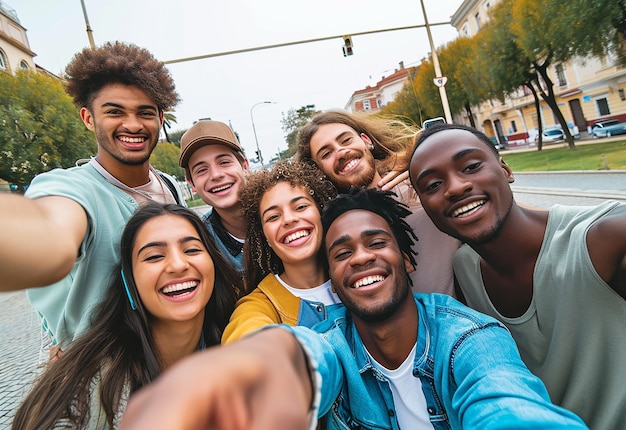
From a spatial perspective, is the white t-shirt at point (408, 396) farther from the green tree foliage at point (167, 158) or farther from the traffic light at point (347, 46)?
the green tree foliage at point (167, 158)

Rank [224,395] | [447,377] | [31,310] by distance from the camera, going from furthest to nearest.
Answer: [31,310]
[447,377]
[224,395]

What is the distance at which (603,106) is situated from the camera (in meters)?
29.2

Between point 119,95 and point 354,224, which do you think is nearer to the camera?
point 354,224

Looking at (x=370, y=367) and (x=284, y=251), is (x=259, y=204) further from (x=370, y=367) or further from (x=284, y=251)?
(x=370, y=367)

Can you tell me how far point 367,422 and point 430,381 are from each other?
1.24ft

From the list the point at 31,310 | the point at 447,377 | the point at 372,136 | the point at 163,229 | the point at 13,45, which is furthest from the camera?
the point at 13,45

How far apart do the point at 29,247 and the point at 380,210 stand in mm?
1894

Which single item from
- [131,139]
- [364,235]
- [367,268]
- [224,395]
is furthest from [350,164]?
[224,395]

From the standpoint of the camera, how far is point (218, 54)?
401 inches

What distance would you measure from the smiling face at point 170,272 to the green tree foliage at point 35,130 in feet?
56.2

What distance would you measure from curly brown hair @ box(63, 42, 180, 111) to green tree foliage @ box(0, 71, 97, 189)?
1593 cm

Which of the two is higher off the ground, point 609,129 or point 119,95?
point 119,95

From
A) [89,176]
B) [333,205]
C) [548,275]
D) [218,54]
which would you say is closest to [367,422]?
[548,275]

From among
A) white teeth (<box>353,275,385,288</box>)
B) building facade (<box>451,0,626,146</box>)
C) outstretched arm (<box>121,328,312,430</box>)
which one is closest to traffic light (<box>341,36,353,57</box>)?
white teeth (<box>353,275,385,288</box>)
